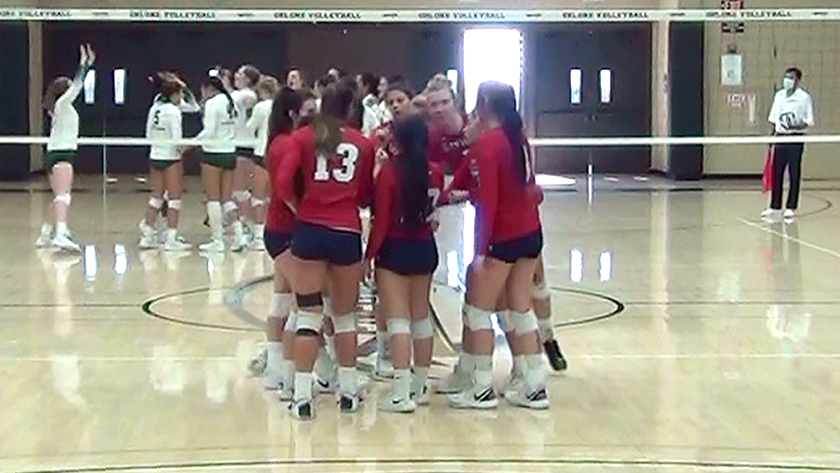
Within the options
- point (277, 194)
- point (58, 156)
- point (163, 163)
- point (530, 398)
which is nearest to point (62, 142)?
point (58, 156)

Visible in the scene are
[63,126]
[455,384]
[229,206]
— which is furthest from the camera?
[229,206]

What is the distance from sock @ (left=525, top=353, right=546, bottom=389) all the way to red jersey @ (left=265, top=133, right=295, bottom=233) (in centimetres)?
121

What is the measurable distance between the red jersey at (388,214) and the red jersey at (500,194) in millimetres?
242

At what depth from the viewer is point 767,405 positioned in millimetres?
6180

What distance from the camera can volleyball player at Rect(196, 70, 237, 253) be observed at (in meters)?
12.2

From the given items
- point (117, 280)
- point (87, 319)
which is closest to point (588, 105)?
point (117, 280)

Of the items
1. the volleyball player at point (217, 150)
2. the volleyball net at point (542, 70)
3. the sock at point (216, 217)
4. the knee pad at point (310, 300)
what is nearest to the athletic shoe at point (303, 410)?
the knee pad at point (310, 300)

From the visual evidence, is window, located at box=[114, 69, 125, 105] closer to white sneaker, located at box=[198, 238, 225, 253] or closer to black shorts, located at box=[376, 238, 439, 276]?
white sneaker, located at box=[198, 238, 225, 253]

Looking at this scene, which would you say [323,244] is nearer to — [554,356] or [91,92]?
[554,356]

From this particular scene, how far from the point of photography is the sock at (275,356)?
6.51m

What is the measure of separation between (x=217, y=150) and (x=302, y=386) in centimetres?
646

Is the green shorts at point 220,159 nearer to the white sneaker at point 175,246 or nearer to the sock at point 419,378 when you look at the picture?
the white sneaker at point 175,246

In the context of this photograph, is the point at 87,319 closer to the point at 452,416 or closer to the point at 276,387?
the point at 276,387

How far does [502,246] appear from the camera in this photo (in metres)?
6.10
